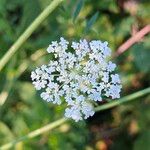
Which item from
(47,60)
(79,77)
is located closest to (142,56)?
(47,60)

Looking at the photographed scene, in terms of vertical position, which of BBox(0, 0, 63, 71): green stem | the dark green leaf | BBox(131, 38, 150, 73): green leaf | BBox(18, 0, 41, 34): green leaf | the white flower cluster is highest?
BBox(18, 0, 41, 34): green leaf

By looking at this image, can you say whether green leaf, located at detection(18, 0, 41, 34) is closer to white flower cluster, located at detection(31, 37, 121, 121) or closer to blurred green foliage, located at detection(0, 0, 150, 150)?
blurred green foliage, located at detection(0, 0, 150, 150)

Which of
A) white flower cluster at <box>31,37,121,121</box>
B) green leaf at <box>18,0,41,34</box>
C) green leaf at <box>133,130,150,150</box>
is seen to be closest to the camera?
white flower cluster at <box>31,37,121,121</box>

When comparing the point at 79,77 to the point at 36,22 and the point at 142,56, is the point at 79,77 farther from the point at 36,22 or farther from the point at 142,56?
the point at 142,56

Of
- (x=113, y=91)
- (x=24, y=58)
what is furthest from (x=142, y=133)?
(x=113, y=91)

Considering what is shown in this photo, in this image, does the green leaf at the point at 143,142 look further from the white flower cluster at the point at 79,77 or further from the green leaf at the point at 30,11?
the white flower cluster at the point at 79,77

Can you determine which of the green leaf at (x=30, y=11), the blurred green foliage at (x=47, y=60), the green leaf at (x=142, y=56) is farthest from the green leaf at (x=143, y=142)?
the green leaf at (x=30, y=11)

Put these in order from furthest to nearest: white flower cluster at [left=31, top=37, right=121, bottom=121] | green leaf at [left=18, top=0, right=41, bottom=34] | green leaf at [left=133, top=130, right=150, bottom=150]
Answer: green leaf at [left=133, top=130, right=150, bottom=150]
green leaf at [left=18, top=0, right=41, bottom=34]
white flower cluster at [left=31, top=37, right=121, bottom=121]

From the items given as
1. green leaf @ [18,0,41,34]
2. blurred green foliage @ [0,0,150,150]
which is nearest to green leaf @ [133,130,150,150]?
blurred green foliage @ [0,0,150,150]
